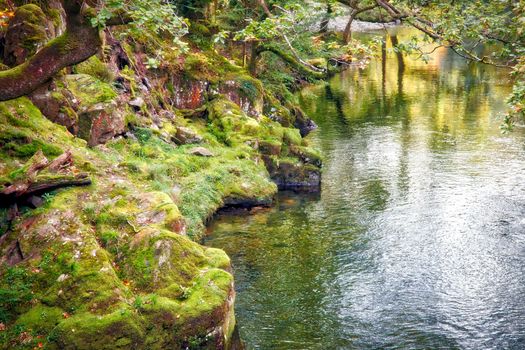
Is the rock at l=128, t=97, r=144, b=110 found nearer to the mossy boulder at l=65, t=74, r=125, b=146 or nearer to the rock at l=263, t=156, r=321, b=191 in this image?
the mossy boulder at l=65, t=74, r=125, b=146

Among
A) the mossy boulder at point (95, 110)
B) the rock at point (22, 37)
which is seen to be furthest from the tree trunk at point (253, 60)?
the rock at point (22, 37)

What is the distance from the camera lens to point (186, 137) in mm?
24531

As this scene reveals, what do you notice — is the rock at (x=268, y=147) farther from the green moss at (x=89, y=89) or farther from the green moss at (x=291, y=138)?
the green moss at (x=89, y=89)

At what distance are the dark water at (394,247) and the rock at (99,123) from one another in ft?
16.9

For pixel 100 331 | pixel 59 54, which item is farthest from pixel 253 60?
pixel 100 331

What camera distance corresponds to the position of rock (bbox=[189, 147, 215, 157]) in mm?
23250

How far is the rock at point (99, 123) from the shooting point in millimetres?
18641

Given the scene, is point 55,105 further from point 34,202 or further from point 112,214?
point 112,214

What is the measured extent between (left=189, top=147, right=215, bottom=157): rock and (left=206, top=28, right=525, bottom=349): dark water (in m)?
3.47

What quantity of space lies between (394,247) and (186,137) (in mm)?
10912

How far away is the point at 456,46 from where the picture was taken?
12.0 metres

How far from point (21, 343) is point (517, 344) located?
34.8ft

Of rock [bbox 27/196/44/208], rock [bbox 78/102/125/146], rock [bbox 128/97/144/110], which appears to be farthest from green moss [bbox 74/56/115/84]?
rock [bbox 27/196/44/208]

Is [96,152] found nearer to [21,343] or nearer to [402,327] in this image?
[21,343]
